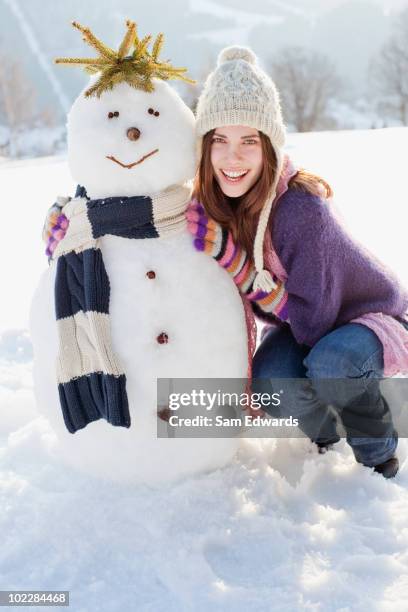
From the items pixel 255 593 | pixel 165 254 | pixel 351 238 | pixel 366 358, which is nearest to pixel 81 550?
pixel 255 593

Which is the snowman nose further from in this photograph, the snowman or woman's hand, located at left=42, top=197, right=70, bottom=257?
woman's hand, located at left=42, top=197, right=70, bottom=257

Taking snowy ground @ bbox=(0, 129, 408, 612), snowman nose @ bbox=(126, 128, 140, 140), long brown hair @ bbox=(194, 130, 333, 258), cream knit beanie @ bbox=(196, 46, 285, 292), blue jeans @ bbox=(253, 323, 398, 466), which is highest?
cream knit beanie @ bbox=(196, 46, 285, 292)

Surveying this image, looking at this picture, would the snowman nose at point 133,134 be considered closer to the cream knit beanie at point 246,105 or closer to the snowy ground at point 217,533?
the cream knit beanie at point 246,105

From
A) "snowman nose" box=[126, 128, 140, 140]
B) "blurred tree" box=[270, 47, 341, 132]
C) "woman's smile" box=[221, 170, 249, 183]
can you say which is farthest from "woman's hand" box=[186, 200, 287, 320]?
"blurred tree" box=[270, 47, 341, 132]

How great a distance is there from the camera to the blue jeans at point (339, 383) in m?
1.49

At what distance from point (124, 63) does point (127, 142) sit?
0.68ft

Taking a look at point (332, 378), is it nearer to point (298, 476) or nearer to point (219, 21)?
point (298, 476)

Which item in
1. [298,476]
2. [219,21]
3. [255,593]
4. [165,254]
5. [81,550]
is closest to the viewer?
[255,593]

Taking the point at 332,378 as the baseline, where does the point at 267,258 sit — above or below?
above

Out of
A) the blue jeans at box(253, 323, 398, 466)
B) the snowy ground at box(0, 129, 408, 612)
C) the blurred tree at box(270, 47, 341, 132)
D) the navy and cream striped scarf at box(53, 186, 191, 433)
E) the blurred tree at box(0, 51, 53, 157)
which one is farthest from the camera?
the blurred tree at box(0, 51, 53, 157)

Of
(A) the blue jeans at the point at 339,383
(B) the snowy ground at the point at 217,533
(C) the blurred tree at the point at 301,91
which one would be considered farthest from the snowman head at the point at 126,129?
(C) the blurred tree at the point at 301,91

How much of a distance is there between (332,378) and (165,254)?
1.74ft

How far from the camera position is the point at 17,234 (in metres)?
4.45

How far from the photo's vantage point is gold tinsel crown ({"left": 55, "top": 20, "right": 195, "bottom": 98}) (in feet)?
4.69
